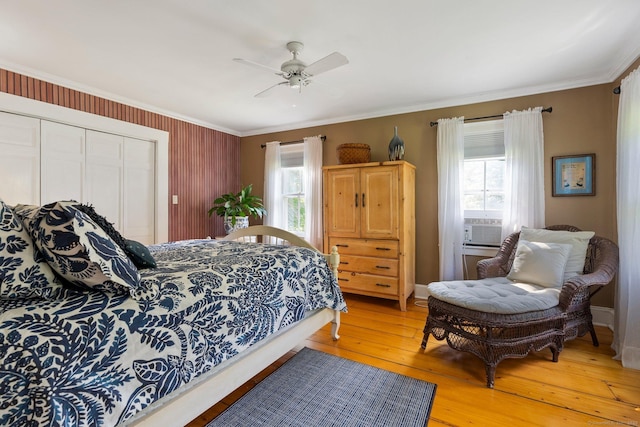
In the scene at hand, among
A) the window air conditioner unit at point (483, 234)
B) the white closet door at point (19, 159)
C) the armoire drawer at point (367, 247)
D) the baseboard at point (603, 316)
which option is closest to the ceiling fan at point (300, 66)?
the armoire drawer at point (367, 247)

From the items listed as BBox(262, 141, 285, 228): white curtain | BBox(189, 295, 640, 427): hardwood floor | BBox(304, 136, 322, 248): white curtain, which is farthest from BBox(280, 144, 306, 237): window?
BBox(189, 295, 640, 427): hardwood floor

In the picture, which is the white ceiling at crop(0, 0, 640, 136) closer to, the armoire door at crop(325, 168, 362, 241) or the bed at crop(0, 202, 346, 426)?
the armoire door at crop(325, 168, 362, 241)

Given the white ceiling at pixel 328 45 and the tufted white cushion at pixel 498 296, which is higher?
the white ceiling at pixel 328 45

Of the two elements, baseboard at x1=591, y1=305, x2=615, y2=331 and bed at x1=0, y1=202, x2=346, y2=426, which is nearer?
bed at x1=0, y1=202, x2=346, y2=426

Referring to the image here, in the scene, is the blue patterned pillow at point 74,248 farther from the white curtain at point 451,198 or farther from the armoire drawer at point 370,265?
the white curtain at point 451,198

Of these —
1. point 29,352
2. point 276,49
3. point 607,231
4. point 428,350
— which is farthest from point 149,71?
point 607,231

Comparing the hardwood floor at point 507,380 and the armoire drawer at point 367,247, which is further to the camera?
the armoire drawer at point 367,247

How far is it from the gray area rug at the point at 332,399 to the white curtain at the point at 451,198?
5.98 feet

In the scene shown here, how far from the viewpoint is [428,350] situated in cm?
241

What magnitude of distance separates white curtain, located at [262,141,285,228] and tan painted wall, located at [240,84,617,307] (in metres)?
0.75

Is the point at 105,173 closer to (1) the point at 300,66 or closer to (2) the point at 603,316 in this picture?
(1) the point at 300,66

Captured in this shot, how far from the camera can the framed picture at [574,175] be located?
2947 millimetres

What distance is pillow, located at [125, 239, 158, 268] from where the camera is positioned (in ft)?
4.94

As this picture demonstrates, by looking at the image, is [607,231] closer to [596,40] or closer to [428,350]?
[596,40]
